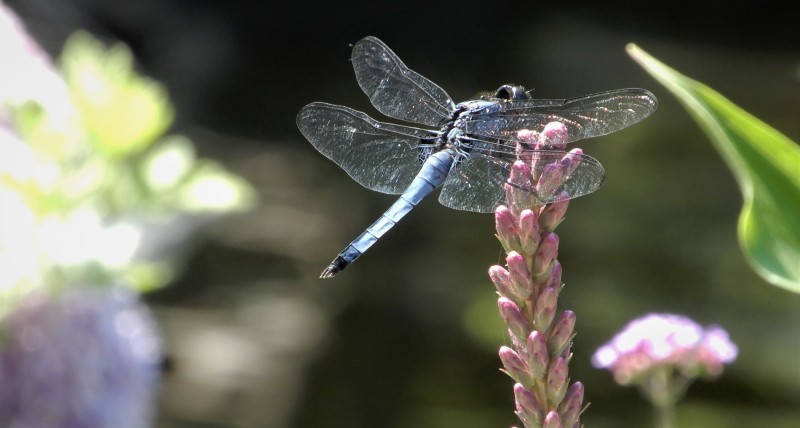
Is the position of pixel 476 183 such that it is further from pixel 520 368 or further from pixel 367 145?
pixel 520 368

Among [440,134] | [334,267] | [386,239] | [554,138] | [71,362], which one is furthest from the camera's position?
[386,239]

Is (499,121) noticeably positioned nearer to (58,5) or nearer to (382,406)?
(382,406)

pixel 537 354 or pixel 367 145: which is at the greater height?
pixel 367 145

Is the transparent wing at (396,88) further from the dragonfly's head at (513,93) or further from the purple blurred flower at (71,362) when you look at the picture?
the purple blurred flower at (71,362)

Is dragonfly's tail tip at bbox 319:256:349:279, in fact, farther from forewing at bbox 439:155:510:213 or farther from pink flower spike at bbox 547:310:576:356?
pink flower spike at bbox 547:310:576:356

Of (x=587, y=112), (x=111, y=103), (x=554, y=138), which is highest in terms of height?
(x=111, y=103)

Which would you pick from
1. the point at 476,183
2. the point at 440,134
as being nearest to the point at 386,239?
the point at 440,134

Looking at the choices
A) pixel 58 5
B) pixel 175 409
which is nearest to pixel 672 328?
pixel 175 409
